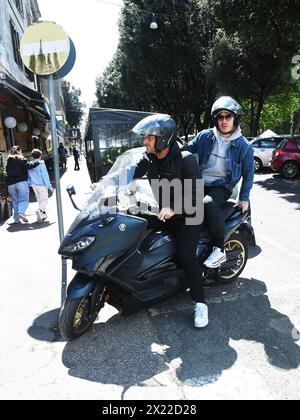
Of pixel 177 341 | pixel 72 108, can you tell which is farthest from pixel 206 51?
pixel 72 108

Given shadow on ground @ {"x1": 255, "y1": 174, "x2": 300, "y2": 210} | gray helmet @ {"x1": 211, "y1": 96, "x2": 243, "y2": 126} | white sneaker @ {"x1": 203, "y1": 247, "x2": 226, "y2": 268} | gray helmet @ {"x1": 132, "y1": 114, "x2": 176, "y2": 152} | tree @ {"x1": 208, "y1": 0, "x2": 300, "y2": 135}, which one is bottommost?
shadow on ground @ {"x1": 255, "y1": 174, "x2": 300, "y2": 210}

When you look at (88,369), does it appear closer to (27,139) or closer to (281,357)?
(281,357)

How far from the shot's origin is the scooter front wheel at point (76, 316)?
3.38m

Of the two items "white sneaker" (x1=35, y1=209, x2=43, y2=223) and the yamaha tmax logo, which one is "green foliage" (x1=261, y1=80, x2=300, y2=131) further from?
the yamaha tmax logo

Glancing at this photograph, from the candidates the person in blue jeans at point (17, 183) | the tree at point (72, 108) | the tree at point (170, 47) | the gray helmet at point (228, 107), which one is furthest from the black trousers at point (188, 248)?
the tree at point (72, 108)

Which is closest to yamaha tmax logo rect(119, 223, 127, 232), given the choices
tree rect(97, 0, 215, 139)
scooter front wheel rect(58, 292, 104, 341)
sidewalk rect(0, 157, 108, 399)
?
scooter front wheel rect(58, 292, 104, 341)

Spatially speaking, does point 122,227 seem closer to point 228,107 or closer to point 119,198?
point 119,198

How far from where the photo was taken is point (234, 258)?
457 centimetres

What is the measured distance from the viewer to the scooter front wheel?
338 cm

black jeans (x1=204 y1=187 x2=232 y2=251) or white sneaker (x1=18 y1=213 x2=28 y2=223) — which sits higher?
black jeans (x1=204 y1=187 x2=232 y2=251)

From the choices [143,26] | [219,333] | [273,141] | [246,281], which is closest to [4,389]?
[219,333]

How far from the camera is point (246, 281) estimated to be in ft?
15.7

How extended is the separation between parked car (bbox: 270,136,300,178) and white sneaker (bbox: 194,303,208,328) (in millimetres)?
12349
